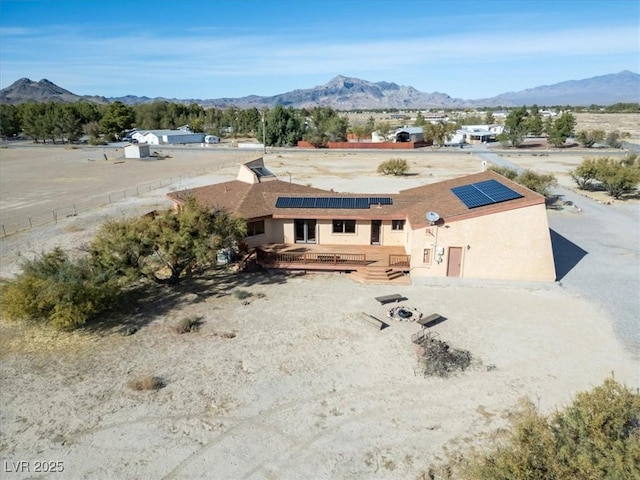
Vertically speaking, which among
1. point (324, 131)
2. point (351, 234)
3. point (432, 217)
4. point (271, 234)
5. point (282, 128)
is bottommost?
point (271, 234)

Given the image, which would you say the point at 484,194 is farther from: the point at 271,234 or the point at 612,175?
the point at 612,175

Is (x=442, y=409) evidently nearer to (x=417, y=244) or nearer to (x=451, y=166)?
(x=417, y=244)

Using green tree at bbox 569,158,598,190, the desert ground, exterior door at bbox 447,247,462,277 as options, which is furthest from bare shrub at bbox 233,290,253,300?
green tree at bbox 569,158,598,190

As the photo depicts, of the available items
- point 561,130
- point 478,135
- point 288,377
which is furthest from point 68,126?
point 288,377

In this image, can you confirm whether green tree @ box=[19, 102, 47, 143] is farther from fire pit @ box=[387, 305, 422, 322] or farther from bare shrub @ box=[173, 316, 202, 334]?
fire pit @ box=[387, 305, 422, 322]

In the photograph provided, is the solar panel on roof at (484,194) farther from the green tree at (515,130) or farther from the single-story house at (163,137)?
the single-story house at (163,137)

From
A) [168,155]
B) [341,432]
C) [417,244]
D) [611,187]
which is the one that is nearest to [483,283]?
[417,244]

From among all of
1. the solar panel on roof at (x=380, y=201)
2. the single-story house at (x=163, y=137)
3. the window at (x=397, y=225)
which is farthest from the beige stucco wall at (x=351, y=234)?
the single-story house at (x=163, y=137)
